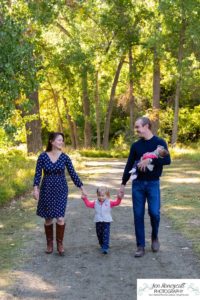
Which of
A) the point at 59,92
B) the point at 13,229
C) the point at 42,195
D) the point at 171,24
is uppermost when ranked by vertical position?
the point at 171,24

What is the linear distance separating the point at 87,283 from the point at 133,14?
30.8m

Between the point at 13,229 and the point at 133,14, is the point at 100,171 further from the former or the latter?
the point at 133,14

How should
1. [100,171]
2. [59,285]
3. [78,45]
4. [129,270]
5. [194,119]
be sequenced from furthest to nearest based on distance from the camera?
1. [194,119]
2. [78,45]
3. [100,171]
4. [129,270]
5. [59,285]

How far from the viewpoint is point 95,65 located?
38.9 meters

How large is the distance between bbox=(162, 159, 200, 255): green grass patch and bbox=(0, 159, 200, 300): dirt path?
29 cm

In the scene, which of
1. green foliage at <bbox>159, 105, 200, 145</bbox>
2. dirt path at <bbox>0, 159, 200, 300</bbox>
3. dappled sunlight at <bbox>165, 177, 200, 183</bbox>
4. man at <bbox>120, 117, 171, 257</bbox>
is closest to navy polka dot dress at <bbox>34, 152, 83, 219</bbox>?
dirt path at <bbox>0, 159, 200, 300</bbox>

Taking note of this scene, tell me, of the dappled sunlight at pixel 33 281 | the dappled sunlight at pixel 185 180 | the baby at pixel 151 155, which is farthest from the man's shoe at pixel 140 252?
the dappled sunlight at pixel 185 180

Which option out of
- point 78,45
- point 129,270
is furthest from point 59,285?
point 78,45

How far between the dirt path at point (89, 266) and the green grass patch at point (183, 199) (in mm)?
285

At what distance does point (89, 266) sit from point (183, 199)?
6.80 meters

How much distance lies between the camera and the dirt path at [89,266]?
659 cm

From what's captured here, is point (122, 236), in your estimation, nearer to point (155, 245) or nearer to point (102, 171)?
point (155, 245)

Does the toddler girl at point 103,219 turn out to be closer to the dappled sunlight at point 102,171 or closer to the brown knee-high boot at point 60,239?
the brown knee-high boot at point 60,239

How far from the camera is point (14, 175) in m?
17.6
